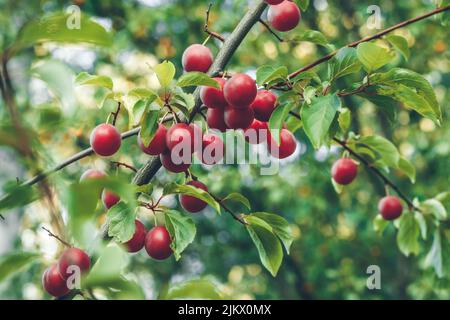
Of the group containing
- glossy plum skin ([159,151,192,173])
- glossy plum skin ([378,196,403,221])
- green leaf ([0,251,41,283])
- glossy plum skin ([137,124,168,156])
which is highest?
glossy plum skin ([137,124,168,156])

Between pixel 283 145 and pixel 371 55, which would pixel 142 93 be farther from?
pixel 371 55

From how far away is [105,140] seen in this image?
50.3 inches

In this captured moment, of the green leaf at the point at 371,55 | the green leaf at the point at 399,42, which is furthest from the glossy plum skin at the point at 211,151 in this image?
the green leaf at the point at 399,42

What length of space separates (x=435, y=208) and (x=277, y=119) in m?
1.18

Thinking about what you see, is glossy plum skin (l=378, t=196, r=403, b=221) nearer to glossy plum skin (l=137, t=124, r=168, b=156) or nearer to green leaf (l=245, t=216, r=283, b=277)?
green leaf (l=245, t=216, r=283, b=277)

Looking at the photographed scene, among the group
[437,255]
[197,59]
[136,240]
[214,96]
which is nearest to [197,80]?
[214,96]

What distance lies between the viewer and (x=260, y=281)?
6.07 m

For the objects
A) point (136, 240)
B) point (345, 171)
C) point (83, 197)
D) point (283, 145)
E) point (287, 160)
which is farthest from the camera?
point (287, 160)

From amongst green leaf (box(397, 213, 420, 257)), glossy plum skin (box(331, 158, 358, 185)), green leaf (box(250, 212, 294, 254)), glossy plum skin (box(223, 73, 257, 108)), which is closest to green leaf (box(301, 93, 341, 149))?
glossy plum skin (box(223, 73, 257, 108))

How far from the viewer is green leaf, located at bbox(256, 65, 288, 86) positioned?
49.1 inches

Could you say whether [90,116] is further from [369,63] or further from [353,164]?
[369,63]

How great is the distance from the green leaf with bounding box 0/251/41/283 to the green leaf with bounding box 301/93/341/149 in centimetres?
65
